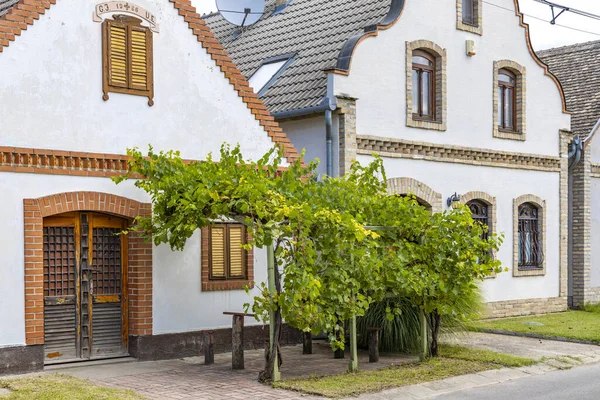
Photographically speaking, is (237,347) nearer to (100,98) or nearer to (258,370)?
(258,370)

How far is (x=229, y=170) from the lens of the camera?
11.3m

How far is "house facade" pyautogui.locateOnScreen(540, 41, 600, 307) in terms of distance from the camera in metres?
21.7

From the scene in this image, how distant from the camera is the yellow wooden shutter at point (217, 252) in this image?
1429cm

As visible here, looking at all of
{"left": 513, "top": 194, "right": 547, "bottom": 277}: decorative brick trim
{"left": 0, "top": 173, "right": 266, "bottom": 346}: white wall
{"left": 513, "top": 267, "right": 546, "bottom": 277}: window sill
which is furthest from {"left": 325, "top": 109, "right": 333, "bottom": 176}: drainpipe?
{"left": 513, "top": 267, "right": 546, "bottom": 277}: window sill

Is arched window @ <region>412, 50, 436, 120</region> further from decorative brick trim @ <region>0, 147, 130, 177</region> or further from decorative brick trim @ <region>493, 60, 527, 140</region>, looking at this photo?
decorative brick trim @ <region>0, 147, 130, 177</region>

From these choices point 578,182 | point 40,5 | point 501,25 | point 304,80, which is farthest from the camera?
point 578,182

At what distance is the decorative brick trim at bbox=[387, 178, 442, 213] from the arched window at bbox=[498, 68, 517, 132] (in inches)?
119

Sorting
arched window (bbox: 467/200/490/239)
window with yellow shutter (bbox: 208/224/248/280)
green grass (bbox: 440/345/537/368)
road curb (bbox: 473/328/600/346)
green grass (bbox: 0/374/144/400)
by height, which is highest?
arched window (bbox: 467/200/490/239)

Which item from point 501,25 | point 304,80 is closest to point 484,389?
point 304,80

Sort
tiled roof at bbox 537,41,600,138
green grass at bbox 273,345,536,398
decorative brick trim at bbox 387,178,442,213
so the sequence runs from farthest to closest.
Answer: tiled roof at bbox 537,41,600,138 < decorative brick trim at bbox 387,178,442,213 < green grass at bbox 273,345,536,398

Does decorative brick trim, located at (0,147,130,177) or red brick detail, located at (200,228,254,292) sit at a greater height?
decorative brick trim, located at (0,147,130,177)

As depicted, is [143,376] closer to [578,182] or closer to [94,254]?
→ [94,254]

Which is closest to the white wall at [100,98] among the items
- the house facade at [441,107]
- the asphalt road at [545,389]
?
the house facade at [441,107]

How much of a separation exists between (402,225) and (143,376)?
4415mm
